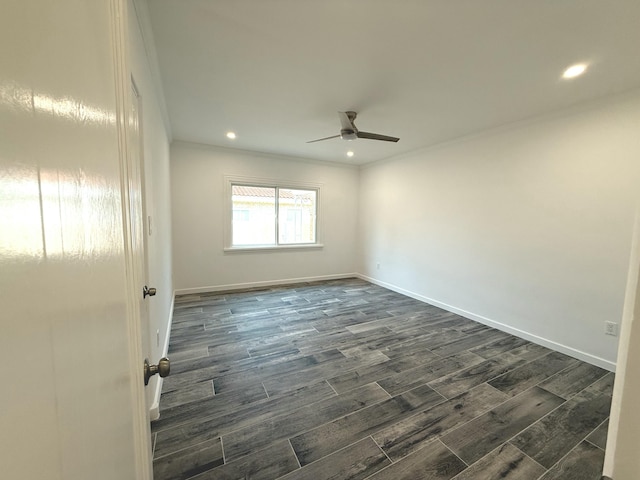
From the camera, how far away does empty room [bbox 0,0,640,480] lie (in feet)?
1.05

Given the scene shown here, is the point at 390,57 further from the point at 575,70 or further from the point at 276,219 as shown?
the point at 276,219

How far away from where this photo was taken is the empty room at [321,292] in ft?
1.05

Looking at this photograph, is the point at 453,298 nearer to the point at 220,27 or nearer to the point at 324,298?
the point at 324,298

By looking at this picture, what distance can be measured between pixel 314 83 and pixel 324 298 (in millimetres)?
3050

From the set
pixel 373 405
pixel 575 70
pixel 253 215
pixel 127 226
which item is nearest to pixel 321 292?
pixel 253 215

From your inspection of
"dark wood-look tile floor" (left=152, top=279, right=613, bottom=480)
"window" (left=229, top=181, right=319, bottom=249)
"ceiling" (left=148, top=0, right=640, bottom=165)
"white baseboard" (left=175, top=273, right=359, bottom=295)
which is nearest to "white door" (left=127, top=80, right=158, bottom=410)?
"dark wood-look tile floor" (left=152, top=279, right=613, bottom=480)

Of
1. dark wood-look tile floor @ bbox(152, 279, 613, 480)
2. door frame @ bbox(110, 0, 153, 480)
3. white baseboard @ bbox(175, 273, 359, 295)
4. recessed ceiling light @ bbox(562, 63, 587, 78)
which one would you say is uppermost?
recessed ceiling light @ bbox(562, 63, 587, 78)

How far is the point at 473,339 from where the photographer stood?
2.92 meters

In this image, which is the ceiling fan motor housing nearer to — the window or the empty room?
the empty room

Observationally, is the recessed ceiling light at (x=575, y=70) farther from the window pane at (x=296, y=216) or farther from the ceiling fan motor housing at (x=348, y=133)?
the window pane at (x=296, y=216)

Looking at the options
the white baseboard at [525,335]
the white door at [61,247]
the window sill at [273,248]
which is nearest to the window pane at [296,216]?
the window sill at [273,248]

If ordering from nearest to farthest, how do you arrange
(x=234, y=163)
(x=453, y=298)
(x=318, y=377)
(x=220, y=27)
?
(x=220, y=27)
(x=318, y=377)
(x=453, y=298)
(x=234, y=163)

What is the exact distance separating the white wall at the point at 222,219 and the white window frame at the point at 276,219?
6 cm

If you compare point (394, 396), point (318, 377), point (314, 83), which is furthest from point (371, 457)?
point (314, 83)
